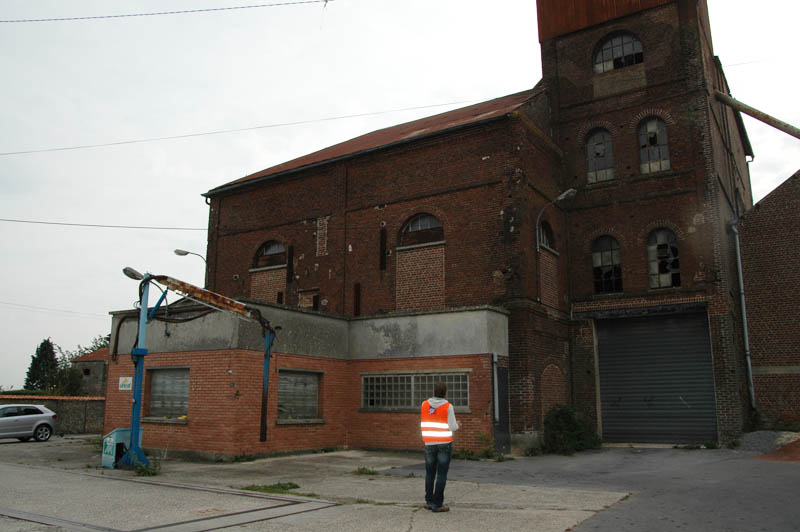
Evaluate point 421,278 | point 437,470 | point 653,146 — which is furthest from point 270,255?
point 437,470

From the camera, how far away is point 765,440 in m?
17.0

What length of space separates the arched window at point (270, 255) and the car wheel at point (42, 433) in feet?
29.5

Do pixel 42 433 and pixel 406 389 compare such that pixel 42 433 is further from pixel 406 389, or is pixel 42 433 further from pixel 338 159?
pixel 338 159

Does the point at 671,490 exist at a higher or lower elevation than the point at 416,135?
lower

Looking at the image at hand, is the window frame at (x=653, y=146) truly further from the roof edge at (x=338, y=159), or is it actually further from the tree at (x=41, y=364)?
the tree at (x=41, y=364)

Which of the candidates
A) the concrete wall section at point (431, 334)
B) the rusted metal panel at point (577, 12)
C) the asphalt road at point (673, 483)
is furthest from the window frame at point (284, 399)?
the rusted metal panel at point (577, 12)

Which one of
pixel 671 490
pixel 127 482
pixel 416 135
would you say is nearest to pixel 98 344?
pixel 416 135

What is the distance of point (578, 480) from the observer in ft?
38.7

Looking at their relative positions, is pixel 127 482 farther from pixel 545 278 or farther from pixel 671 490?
pixel 545 278

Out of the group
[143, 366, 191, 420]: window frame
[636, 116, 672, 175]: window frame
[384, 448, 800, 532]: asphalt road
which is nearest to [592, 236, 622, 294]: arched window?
[636, 116, 672, 175]: window frame

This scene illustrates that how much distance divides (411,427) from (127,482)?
813 centimetres

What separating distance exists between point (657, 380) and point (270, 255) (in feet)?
46.1

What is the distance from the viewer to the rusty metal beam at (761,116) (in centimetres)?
1972

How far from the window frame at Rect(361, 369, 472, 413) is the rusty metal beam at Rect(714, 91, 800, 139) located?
1300 centimetres
